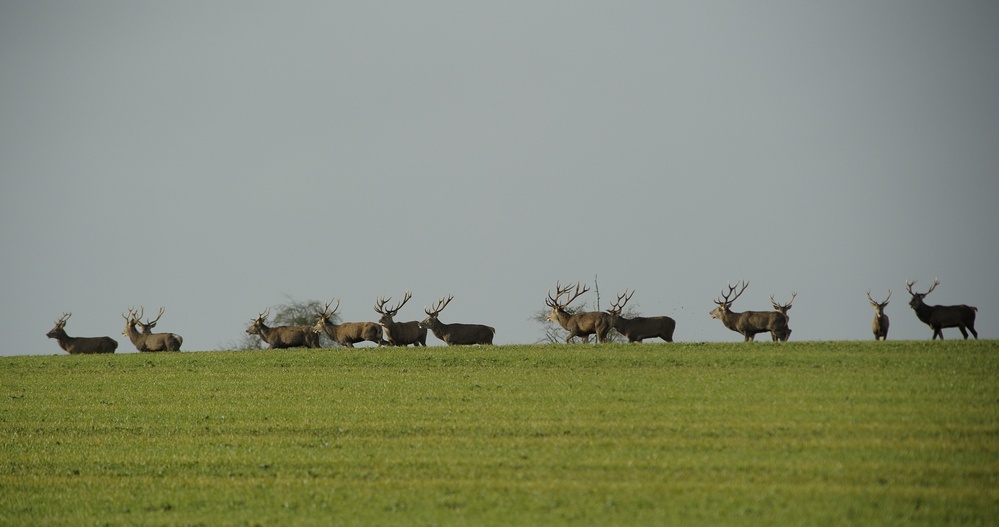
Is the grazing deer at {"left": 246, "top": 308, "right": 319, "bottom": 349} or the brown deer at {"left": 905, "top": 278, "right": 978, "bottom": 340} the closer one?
the brown deer at {"left": 905, "top": 278, "right": 978, "bottom": 340}

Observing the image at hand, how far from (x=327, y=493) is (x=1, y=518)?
468 cm

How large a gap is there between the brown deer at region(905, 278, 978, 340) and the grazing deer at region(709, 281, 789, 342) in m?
4.22

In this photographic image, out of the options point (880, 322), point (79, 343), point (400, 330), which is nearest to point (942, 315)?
point (880, 322)

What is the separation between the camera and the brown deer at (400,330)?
1502 inches

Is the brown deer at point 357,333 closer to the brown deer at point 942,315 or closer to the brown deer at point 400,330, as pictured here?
the brown deer at point 400,330

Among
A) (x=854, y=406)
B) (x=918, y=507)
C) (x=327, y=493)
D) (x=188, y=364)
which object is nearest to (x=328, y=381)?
(x=188, y=364)

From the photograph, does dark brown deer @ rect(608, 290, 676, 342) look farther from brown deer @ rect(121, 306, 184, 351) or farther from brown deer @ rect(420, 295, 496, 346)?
brown deer @ rect(121, 306, 184, 351)

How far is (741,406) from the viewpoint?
69.9 ft

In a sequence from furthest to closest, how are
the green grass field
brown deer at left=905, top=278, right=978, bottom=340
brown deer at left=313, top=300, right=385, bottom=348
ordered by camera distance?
brown deer at left=313, top=300, right=385, bottom=348 → brown deer at left=905, top=278, right=978, bottom=340 → the green grass field

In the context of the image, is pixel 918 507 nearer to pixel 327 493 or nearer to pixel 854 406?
pixel 854 406

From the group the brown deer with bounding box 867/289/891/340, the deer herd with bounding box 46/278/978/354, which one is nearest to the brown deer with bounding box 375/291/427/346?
the deer herd with bounding box 46/278/978/354

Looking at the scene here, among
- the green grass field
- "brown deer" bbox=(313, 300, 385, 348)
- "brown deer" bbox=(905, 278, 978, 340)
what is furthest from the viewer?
"brown deer" bbox=(313, 300, 385, 348)

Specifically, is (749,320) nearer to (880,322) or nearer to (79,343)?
(880,322)

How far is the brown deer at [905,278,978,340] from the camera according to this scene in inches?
1280
